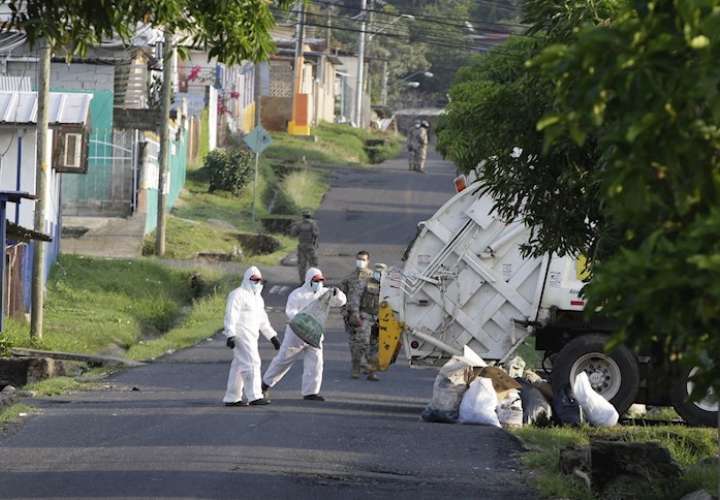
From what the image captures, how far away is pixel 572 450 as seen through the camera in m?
→ 12.9

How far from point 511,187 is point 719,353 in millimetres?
6422

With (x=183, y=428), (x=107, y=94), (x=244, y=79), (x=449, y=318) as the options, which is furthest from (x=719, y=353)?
(x=244, y=79)

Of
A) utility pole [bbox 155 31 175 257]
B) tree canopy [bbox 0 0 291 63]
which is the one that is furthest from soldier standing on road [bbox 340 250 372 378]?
utility pole [bbox 155 31 175 257]

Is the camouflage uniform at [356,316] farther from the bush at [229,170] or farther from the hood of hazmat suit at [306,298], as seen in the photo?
the bush at [229,170]

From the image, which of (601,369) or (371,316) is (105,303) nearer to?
(371,316)

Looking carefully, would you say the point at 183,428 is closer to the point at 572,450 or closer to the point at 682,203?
the point at 572,450

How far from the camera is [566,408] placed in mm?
17016

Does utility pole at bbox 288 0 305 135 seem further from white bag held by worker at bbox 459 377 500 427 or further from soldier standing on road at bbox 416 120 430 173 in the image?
white bag held by worker at bbox 459 377 500 427

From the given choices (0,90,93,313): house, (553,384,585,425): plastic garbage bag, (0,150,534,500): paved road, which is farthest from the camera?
(0,90,93,313): house

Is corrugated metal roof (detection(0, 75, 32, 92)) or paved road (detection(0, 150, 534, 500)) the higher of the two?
corrugated metal roof (detection(0, 75, 32, 92))

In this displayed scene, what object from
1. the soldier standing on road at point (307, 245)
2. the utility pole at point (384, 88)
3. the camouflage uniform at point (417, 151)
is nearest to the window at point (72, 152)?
the soldier standing on road at point (307, 245)

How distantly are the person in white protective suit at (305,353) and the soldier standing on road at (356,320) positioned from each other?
1.52 m

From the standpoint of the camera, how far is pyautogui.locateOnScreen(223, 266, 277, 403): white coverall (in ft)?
57.2

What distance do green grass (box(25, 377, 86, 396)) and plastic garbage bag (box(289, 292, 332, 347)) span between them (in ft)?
9.56
